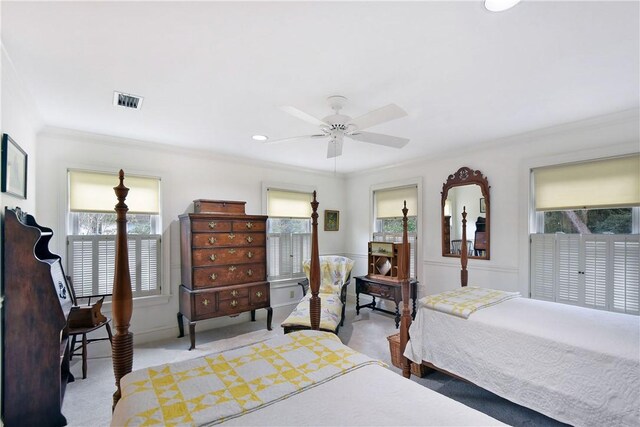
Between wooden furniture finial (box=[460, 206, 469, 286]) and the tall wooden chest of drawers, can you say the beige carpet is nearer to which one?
the tall wooden chest of drawers

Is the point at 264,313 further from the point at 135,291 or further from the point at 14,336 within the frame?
the point at 14,336

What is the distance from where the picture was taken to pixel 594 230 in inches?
122

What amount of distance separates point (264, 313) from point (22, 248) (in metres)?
3.21

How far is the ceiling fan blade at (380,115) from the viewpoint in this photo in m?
2.00

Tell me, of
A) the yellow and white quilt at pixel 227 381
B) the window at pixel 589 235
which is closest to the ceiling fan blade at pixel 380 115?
the yellow and white quilt at pixel 227 381

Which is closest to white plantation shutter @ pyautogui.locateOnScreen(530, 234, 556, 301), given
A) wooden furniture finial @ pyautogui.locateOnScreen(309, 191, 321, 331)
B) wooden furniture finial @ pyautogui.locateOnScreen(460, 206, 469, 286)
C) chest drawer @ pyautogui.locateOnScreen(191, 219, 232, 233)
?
wooden furniture finial @ pyautogui.locateOnScreen(460, 206, 469, 286)

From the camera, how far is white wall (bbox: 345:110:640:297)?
A: 9.82ft

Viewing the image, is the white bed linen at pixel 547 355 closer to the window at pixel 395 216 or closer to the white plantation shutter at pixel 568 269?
the white plantation shutter at pixel 568 269

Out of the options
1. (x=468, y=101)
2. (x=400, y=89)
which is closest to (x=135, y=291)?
(x=400, y=89)

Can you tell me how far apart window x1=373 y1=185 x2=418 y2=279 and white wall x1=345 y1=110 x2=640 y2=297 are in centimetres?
17

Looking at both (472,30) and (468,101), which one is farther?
(468,101)

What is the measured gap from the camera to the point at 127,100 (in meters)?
2.51

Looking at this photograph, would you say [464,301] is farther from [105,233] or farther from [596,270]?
[105,233]

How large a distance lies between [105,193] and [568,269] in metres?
5.17
